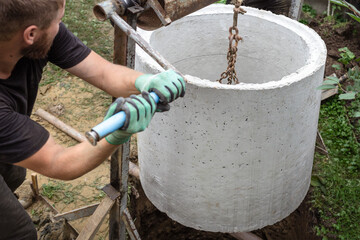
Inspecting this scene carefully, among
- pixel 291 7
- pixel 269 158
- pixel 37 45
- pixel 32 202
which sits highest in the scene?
pixel 37 45

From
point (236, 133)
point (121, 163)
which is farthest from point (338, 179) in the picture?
point (121, 163)

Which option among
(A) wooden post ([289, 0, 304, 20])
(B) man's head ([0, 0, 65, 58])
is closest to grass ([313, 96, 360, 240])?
(A) wooden post ([289, 0, 304, 20])

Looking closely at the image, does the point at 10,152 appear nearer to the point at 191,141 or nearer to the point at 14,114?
the point at 14,114

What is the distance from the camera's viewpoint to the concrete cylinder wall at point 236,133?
86.4 inches

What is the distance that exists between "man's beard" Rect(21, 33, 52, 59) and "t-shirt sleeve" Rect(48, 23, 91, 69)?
0.24m

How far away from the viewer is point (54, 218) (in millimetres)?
2801

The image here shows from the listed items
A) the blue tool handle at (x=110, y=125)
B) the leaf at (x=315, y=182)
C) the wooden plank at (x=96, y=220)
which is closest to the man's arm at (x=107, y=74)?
the blue tool handle at (x=110, y=125)

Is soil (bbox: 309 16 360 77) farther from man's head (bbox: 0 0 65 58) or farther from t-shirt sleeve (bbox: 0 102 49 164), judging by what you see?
t-shirt sleeve (bbox: 0 102 49 164)

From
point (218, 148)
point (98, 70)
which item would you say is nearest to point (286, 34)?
point (218, 148)

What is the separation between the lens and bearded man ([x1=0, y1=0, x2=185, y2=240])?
5.37ft

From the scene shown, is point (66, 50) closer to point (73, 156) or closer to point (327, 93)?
point (73, 156)

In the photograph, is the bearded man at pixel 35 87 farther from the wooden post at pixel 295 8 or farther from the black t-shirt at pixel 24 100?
the wooden post at pixel 295 8

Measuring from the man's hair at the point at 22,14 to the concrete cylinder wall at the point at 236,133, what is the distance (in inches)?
28.1

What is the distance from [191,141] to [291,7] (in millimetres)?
2027
